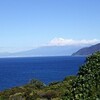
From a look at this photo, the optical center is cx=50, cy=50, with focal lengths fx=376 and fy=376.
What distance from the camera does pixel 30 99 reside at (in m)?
42.2

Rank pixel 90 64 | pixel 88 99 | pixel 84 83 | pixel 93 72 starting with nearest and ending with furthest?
1. pixel 88 99
2. pixel 84 83
3. pixel 93 72
4. pixel 90 64

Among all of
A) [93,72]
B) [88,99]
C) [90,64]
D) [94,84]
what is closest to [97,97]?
[88,99]

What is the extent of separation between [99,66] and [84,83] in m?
2.70

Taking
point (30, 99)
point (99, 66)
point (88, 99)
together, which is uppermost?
point (99, 66)

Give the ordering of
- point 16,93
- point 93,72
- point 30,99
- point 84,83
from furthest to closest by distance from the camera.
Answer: point 16,93
point 30,99
point 93,72
point 84,83

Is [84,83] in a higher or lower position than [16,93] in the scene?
higher

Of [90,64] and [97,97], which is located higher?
[90,64]

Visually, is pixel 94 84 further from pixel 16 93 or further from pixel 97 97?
pixel 16 93

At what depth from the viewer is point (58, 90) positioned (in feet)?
145

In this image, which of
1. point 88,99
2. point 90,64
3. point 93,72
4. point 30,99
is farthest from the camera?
point 30,99

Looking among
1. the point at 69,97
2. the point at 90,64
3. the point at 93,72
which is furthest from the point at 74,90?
the point at 90,64

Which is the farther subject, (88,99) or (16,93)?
(16,93)

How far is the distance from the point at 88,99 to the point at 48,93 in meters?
24.6

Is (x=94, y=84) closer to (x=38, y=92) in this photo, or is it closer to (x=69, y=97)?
(x=69, y=97)
